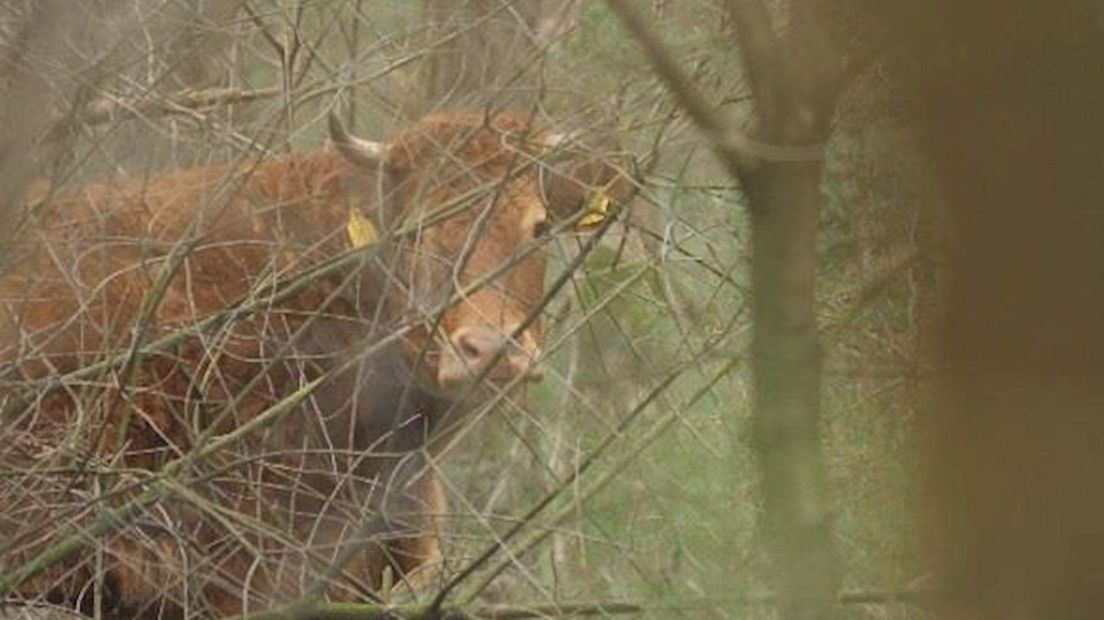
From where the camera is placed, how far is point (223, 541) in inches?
273

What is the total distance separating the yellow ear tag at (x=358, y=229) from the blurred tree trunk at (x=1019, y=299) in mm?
4330

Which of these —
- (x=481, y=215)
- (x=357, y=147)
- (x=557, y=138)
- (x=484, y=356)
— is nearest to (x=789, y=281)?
(x=557, y=138)

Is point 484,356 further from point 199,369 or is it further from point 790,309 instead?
point 790,309

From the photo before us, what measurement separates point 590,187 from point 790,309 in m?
2.70

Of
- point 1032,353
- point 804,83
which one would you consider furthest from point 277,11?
point 1032,353

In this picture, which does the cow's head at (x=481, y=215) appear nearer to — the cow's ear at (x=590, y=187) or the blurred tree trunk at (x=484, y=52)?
the cow's ear at (x=590, y=187)

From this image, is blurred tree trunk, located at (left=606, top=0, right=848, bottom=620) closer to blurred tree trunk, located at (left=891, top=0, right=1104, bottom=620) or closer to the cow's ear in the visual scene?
blurred tree trunk, located at (left=891, top=0, right=1104, bottom=620)

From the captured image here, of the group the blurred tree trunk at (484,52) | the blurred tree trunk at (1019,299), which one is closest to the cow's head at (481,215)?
the blurred tree trunk at (484,52)

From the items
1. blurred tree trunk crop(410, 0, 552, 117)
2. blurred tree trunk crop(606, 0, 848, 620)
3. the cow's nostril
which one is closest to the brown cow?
the cow's nostril

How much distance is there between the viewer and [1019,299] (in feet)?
10.0

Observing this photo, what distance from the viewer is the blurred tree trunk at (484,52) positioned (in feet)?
21.8

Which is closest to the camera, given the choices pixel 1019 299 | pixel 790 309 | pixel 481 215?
pixel 1019 299

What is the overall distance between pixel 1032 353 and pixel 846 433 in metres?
2.89

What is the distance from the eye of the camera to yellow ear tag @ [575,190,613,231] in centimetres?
690
